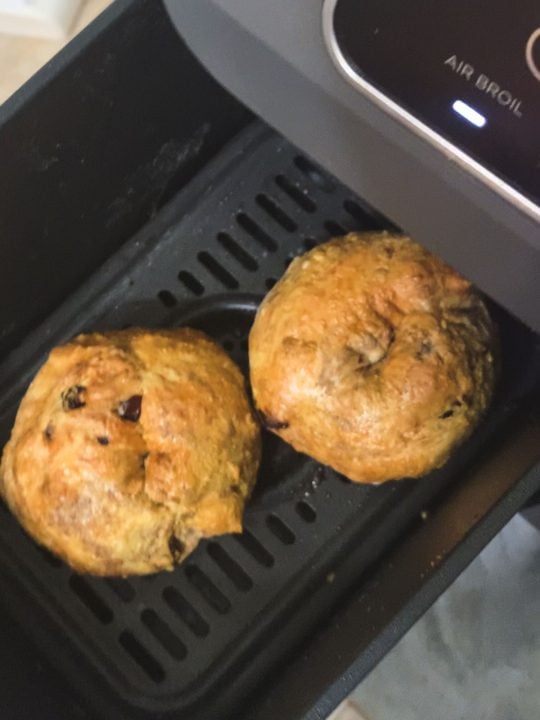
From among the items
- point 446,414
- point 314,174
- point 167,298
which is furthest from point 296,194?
point 446,414

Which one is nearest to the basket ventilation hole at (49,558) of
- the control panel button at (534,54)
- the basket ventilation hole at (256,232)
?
the basket ventilation hole at (256,232)

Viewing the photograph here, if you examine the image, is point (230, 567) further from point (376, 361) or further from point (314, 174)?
point (314, 174)

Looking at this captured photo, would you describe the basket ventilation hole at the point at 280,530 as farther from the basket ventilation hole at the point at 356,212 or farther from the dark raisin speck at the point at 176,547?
the basket ventilation hole at the point at 356,212

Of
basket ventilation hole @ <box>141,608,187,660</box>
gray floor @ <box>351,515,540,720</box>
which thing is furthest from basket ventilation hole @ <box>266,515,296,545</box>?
gray floor @ <box>351,515,540,720</box>

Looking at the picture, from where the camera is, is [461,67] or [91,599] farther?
[91,599]

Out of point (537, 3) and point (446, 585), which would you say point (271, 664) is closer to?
point (446, 585)
